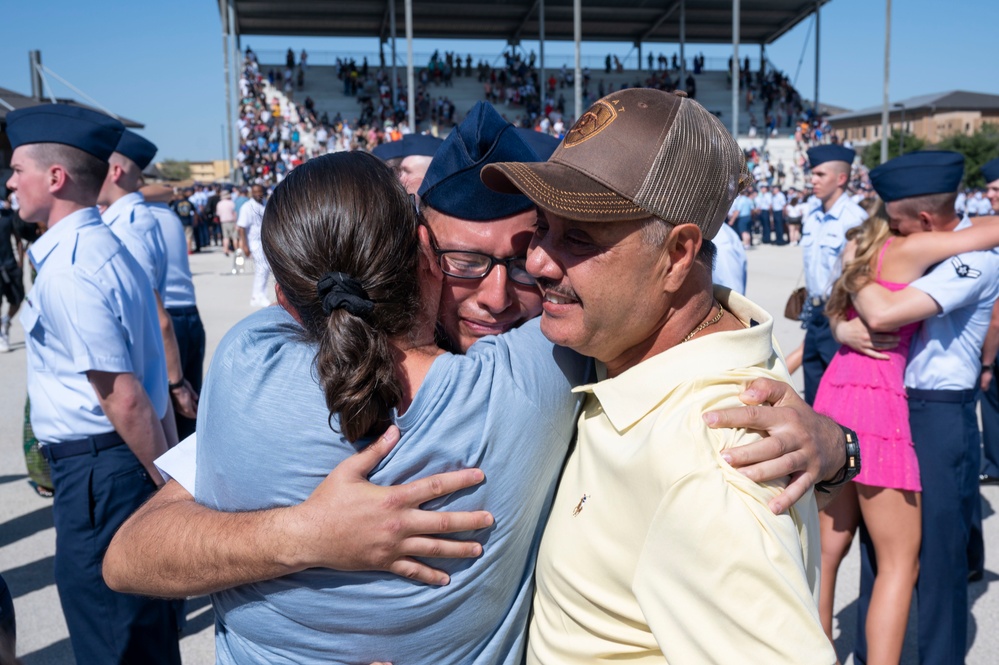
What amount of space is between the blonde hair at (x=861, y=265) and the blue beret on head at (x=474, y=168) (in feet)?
6.01

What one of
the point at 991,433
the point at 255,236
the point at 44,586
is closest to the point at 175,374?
the point at 44,586

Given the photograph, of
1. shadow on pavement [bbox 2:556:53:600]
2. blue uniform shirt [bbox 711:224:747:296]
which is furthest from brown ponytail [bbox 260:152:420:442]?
blue uniform shirt [bbox 711:224:747:296]

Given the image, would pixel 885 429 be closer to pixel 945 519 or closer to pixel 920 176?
pixel 945 519

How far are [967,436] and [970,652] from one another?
1.19m

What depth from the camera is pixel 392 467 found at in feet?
4.60

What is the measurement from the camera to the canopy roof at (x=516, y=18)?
35.6 metres

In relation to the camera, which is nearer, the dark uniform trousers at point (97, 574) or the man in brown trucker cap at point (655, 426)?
the man in brown trucker cap at point (655, 426)

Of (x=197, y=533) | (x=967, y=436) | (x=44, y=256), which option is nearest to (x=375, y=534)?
(x=197, y=533)

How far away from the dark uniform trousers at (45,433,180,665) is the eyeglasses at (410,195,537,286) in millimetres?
1841

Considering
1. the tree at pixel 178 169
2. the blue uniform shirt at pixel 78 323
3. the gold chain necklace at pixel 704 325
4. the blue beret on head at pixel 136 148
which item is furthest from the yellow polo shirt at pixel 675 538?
the tree at pixel 178 169

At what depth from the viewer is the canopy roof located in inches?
1401

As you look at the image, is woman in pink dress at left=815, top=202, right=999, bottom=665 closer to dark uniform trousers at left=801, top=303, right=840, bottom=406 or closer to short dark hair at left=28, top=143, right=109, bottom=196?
dark uniform trousers at left=801, top=303, right=840, bottom=406

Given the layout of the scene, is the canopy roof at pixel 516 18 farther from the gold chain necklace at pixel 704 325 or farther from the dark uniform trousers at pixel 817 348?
the gold chain necklace at pixel 704 325

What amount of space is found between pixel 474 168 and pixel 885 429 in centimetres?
208
